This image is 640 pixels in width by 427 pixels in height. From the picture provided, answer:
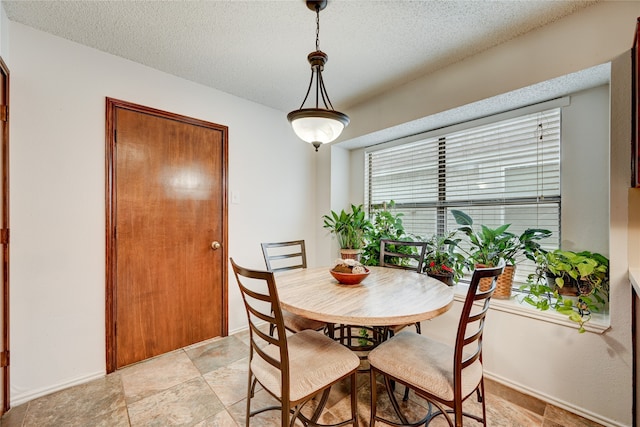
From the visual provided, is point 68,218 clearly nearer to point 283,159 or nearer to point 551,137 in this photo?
point 283,159

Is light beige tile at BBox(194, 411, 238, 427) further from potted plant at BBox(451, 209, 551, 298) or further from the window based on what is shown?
the window

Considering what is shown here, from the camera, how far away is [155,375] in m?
2.09

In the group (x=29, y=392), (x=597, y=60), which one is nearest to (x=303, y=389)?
(x=29, y=392)

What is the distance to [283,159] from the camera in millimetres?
3299

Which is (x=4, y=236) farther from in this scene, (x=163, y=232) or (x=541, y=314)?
(x=541, y=314)

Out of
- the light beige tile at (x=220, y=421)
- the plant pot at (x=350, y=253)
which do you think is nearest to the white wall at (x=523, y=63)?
the plant pot at (x=350, y=253)

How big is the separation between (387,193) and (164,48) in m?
2.55

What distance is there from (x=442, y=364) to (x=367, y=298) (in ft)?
1.54

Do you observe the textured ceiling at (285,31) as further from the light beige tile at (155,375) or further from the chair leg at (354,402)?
the light beige tile at (155,375)

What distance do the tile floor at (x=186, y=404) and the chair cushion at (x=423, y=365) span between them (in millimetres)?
476

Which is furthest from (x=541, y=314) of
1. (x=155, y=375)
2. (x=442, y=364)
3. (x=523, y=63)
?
(x=155, y=375)

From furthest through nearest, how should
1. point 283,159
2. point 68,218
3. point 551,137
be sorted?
point 283,159 < point 551,137 < point 68,218

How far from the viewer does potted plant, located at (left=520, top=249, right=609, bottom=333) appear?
65.6 inches

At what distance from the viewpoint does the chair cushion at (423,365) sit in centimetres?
125
